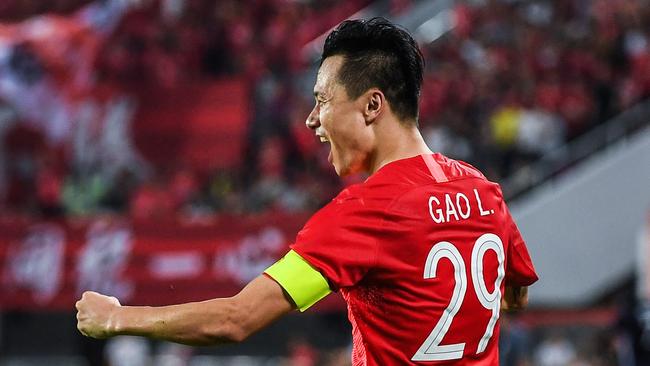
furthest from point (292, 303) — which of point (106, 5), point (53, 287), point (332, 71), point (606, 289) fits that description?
point (106, 5)

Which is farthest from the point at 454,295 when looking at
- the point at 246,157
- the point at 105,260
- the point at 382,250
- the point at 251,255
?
the point at 246,157

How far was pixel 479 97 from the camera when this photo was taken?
15.0 meters

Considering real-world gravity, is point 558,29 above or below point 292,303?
above

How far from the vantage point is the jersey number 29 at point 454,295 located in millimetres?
3342

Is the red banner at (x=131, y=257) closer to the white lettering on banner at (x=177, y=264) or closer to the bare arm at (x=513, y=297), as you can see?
the white lettering on banner at (x=177, y=264)

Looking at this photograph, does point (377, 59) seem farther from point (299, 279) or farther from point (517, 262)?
point (517, 262)

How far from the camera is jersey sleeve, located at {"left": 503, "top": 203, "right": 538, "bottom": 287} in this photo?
12.3ft

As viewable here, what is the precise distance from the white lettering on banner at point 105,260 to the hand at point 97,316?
950 cm

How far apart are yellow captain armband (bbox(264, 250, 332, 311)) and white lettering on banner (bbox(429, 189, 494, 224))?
1.33 ft

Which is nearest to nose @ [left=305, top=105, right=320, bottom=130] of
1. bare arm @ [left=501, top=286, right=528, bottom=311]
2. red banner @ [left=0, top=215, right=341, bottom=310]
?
bare arm @ [left=501, top=286, right=528, bottom=311]

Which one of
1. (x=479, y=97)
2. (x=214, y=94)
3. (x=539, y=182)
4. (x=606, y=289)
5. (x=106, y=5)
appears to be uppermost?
(x=106, y=5)

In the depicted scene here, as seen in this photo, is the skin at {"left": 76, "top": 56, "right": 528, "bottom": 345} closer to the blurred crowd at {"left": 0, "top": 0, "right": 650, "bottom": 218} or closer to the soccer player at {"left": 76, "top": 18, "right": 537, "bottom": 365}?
the soccer player at {"left": 76, "top": 18, "right": 537, "bottom": 365}

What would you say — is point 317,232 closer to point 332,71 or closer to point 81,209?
point 332,71

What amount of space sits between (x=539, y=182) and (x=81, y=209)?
5.53 m
